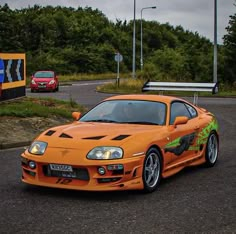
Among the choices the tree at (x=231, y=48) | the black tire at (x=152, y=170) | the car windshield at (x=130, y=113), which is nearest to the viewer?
the black tire at (x=152, y=170)

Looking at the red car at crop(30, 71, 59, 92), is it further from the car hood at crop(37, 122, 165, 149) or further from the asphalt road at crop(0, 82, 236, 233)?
the car hood at crop(37, 122, 165, 149)

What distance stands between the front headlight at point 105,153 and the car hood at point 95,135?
0.23 feet

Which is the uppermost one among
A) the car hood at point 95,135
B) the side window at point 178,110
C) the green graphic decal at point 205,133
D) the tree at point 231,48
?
the tree at point 231,48

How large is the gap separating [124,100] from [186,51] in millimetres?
57198

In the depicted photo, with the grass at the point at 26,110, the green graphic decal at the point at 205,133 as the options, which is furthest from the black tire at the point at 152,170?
the grass at the point at 26,110

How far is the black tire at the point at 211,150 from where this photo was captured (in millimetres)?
9508

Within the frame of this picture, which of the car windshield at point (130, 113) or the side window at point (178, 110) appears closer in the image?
the car windshield at point (130, 113)

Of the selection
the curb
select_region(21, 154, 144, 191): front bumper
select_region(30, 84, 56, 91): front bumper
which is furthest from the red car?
select_region(21, 154, 144, 191): front bumper

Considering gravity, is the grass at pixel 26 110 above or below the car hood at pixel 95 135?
below

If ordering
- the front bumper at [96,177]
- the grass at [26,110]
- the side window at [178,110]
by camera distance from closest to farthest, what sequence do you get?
the front bumper at [96,177], the side window at [178,110], the grass at [26,110]

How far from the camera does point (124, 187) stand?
7.01m

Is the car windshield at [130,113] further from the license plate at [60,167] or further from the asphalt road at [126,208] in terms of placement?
the license plate at [60,167]

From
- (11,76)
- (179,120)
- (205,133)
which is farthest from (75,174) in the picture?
(11,76)

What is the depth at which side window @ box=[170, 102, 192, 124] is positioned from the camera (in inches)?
338
